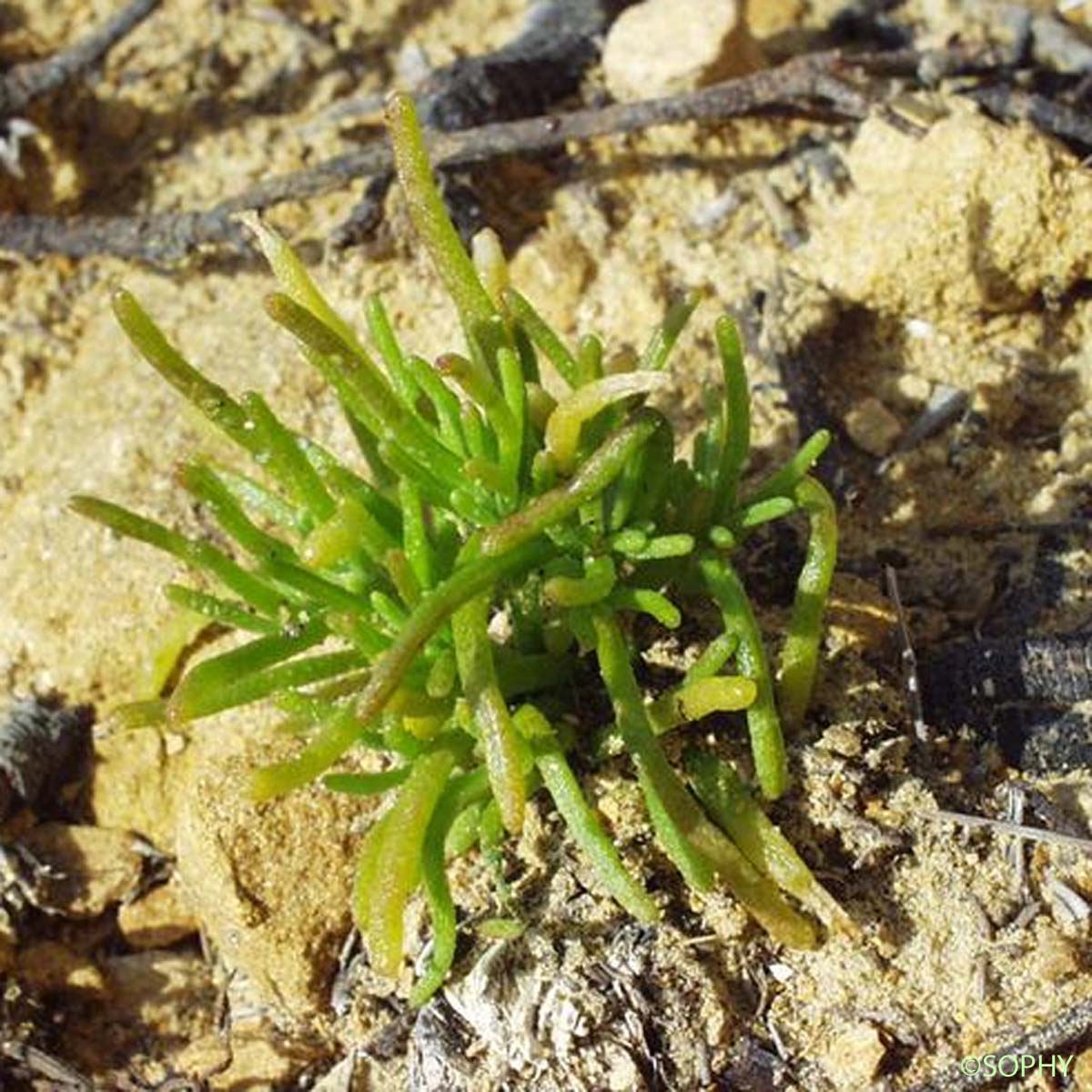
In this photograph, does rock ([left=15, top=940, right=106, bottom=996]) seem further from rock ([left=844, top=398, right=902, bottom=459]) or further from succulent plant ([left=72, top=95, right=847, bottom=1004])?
rock ([left=844, top=398, right=902, bottom=459])

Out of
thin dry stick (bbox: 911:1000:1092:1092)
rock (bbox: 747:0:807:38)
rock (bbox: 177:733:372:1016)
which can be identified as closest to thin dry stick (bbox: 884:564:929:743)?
thin dry stick (bbox: 911:1000:1092:1092)

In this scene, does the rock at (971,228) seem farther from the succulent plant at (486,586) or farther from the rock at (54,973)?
the rock at (54,973)

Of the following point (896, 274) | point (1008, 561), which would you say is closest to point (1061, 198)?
point (896, 274)

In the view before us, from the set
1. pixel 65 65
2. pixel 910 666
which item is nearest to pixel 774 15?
pixel 65 65

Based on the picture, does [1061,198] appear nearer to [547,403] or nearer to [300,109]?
[547,403]

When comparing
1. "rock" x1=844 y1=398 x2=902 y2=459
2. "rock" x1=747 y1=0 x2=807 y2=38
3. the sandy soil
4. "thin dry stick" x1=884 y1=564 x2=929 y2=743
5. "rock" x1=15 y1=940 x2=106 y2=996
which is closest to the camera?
the sandy soil

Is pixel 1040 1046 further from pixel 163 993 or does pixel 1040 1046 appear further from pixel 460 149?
pixel 460 149
